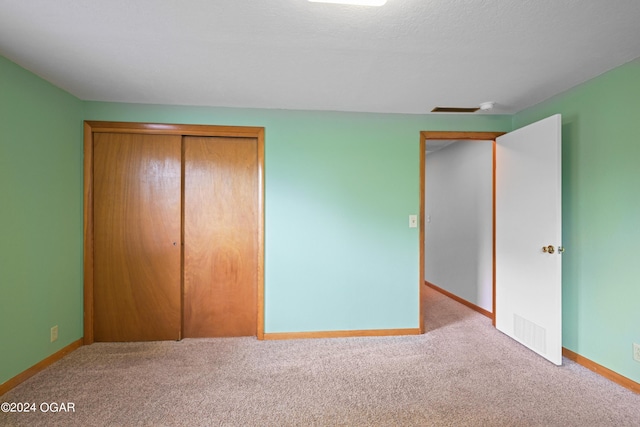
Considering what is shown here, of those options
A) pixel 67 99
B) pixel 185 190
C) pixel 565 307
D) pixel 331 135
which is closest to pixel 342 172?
pixel 331 135

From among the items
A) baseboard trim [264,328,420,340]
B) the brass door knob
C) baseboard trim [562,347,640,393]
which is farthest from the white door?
baseboard trim [264,328,420,340]

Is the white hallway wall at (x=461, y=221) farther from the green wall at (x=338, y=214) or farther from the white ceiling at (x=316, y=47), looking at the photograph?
the white ceiling at (x=316, y=47)

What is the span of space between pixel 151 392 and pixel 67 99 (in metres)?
2.37

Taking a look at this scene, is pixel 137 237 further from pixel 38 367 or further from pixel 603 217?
pixel 603 217

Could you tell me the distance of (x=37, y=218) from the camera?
7.03ft

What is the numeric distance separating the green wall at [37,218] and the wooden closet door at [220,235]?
2.88ft

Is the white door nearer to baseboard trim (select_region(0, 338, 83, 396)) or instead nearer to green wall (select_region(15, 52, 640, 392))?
green wall (select_region(15, 52, 640, 392))

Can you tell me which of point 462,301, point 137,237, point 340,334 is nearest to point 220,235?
point 137,237

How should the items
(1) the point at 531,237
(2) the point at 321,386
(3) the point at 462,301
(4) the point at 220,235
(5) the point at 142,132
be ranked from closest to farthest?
(2) the point at 321,386 < (1) the point at 531,237 < (5) the point at 142,132 < (4) the point at 220,235 < (3) the point at 462,301

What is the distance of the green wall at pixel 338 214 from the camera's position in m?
2.78

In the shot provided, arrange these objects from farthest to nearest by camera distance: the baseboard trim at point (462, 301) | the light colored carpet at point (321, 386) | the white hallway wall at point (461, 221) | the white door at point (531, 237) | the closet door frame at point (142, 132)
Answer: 1. the white hallway wall at point (461, 221)
2. the baseboard trim at point (462, 301)
3. the closet door frame at point (142, 132)
4. the white door at point (531, 237)
5. the light colored carpet at point (321, 386)

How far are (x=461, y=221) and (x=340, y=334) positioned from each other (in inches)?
91.8

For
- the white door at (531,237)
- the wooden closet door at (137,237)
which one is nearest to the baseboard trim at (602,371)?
the white door at (531,237)

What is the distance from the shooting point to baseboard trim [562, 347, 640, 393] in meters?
1.95
